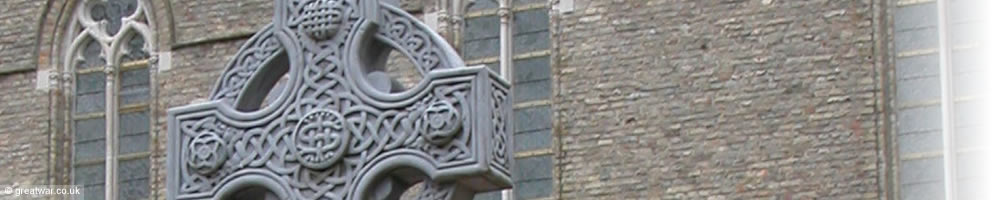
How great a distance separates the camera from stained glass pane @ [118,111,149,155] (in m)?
25.2

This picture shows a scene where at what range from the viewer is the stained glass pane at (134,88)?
25375 mm

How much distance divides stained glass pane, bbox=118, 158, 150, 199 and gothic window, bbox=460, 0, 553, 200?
295 cm

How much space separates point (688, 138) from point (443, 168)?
1249 centimetres

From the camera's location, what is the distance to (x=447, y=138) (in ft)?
34.0

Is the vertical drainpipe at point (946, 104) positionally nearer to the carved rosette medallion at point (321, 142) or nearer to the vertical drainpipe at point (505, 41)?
the vertical drainpipe at point (505, 41)

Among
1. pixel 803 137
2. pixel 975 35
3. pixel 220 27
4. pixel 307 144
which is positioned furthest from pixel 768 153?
pixel 307 144

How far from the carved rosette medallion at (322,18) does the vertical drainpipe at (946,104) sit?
12107 mm

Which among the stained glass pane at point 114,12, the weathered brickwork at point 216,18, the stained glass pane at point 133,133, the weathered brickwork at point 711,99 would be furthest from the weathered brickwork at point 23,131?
the weathered brickwork at point 711,99

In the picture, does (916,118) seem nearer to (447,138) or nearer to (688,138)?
(688,138)

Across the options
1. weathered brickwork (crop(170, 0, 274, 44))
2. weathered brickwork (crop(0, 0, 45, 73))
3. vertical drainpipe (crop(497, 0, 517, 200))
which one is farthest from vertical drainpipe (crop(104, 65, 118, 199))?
vertical drainpipe (crop(497, 0, 517, 200))

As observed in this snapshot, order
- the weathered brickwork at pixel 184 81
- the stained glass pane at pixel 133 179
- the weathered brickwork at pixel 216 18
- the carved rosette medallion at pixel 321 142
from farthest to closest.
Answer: the stained glass pane at pixel 133 179 → the weathered brickwork at pixel 184 81 → the weathered brickwork at pixel 216 18 → the carved rosette medallion at pixel 321 142

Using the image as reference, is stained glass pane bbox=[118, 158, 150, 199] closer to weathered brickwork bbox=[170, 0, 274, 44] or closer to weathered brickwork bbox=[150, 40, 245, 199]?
weathered brickwork bbox=[150, 40, 245, 199]

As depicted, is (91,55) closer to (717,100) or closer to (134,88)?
(134,88)

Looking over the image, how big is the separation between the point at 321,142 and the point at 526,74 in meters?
13.3
